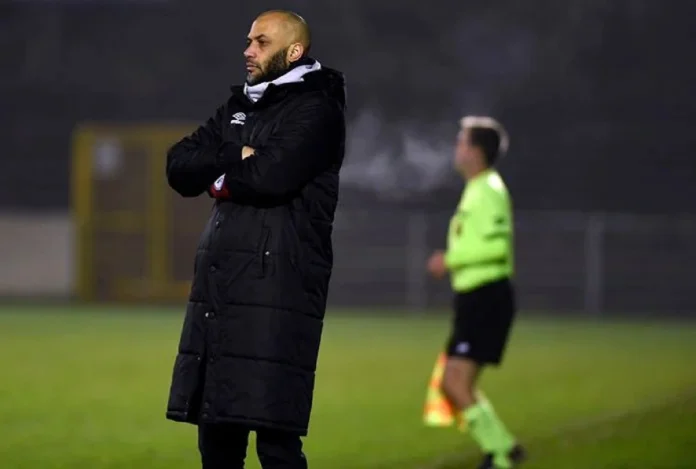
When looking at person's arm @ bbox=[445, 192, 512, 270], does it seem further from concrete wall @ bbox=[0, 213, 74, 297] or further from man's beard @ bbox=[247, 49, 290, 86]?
concrete wall @ bbox=[0, 213, 74, 297]

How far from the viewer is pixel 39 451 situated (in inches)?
416

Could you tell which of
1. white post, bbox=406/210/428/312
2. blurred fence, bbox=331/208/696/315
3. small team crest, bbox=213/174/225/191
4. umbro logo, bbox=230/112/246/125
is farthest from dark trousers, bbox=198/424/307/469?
white post, bbox=406/210/428/312

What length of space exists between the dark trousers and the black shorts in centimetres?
363

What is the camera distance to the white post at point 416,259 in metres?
28.8

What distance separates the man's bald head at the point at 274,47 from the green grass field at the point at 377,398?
3.72 meters

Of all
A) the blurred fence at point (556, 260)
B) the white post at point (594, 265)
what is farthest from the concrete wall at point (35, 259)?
the white post at point (594, 265)

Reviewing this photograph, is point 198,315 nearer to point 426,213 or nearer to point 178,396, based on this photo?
point 178,396

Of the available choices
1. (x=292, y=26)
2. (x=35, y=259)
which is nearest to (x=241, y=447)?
(x=292, y=26)

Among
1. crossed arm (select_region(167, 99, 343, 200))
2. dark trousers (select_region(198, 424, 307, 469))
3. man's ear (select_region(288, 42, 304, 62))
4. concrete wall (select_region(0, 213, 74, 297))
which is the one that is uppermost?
man's ear (select_region(288, 42, 304, 62))

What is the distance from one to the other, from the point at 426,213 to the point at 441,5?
10.4 ft

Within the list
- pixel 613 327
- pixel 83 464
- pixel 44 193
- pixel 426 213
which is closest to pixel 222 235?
pixel 83 464

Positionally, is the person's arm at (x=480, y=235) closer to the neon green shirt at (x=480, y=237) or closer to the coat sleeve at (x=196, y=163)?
the neon green shirt at (x=480, y=237)

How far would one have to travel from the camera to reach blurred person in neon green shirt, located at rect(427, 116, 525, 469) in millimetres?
10227

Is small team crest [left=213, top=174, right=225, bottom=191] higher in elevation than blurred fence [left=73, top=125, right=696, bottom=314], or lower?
higher
